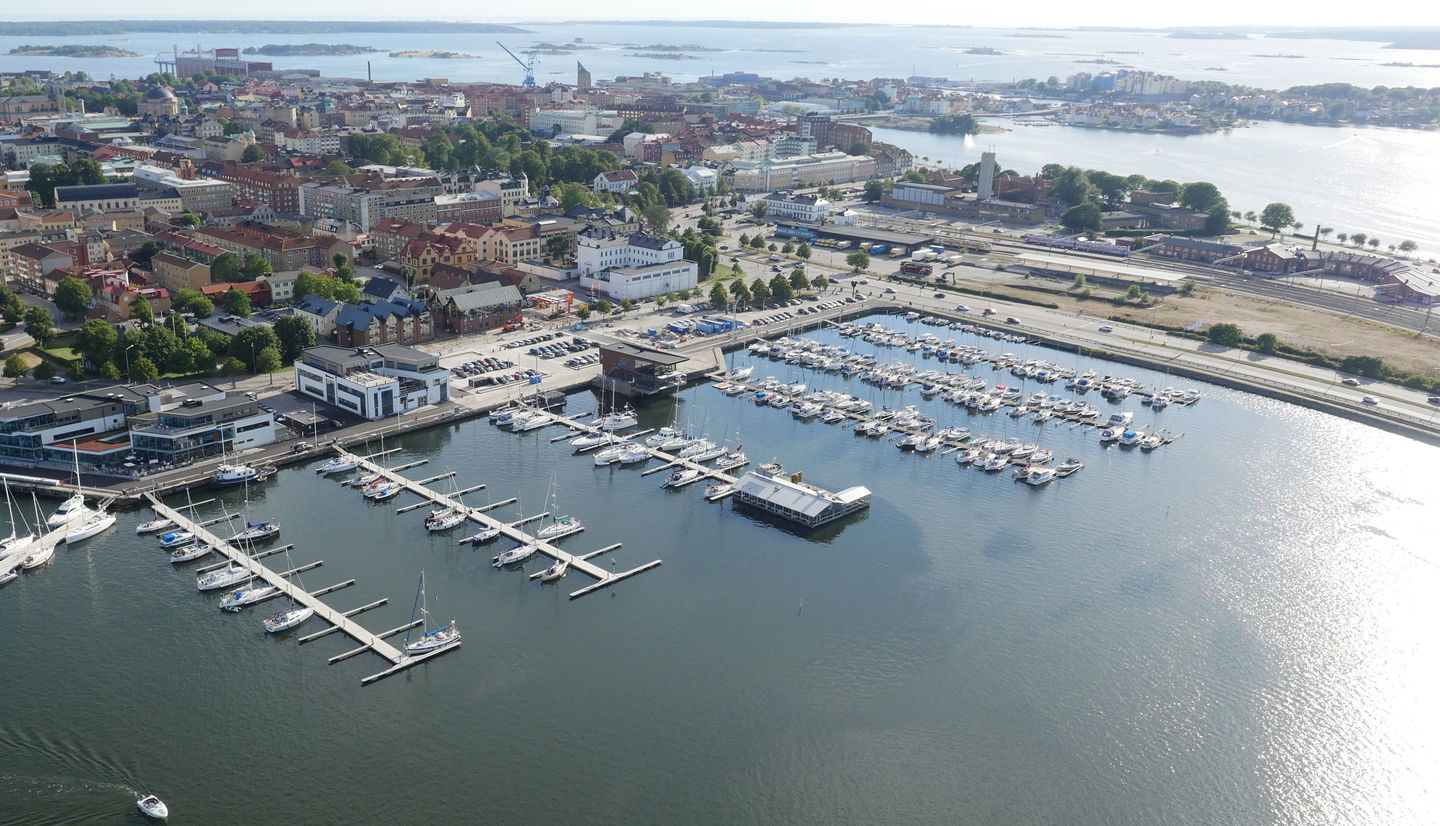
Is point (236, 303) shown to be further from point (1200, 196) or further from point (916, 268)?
point (1200, 196)

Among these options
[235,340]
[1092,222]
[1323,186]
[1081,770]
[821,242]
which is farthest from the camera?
[1323,186]

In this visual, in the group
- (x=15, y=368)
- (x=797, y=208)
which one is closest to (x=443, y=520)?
(x=15, y=368)

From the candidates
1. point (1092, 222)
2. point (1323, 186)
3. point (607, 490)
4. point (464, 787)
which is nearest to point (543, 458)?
point (607, 490)

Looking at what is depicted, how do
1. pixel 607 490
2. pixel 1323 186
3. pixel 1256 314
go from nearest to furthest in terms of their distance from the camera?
pixel 607 490 → pixel 1256 314 → pixel 1323 186

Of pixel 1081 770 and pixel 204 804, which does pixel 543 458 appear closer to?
pixel 204 804

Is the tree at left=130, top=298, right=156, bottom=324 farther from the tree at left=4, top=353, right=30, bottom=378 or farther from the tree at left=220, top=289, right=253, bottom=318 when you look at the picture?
the tree at left=4, top=353, right=30, bottom=378

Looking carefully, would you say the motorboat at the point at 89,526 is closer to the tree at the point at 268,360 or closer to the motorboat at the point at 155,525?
the motorboat at the point at 155,525

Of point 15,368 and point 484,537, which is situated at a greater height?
point 15,368
